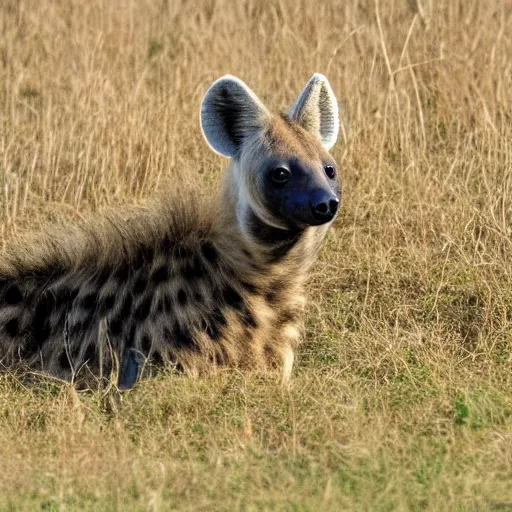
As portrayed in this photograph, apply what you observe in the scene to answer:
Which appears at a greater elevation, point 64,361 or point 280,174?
point 280,174

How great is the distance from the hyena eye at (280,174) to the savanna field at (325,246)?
0.62 meters

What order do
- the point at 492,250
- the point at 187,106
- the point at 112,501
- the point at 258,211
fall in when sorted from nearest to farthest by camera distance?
1. the point at 112,501
2. the point at 258,211
3. the point at 492,250
4. the point at 187,106

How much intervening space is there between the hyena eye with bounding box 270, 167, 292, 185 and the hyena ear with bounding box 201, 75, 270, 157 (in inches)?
11.2

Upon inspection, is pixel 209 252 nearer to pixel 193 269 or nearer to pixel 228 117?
pixel 193 269

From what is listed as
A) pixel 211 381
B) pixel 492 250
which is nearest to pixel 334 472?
pixel 211 381

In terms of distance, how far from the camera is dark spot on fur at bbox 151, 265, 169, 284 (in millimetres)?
4887

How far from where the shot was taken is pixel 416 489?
12.0 ft

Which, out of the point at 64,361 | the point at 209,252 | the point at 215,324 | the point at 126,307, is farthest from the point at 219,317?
the point at 64,361

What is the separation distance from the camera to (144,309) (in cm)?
484

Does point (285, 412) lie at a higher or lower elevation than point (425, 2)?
lower

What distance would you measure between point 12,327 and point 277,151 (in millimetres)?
1295

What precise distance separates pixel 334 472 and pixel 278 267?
1220 millimetres

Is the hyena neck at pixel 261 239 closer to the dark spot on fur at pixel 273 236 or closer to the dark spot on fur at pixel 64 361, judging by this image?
Answer: the dark spot on fur at pixel 273 236

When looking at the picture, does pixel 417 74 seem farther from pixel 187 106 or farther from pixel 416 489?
pixel 416 489
